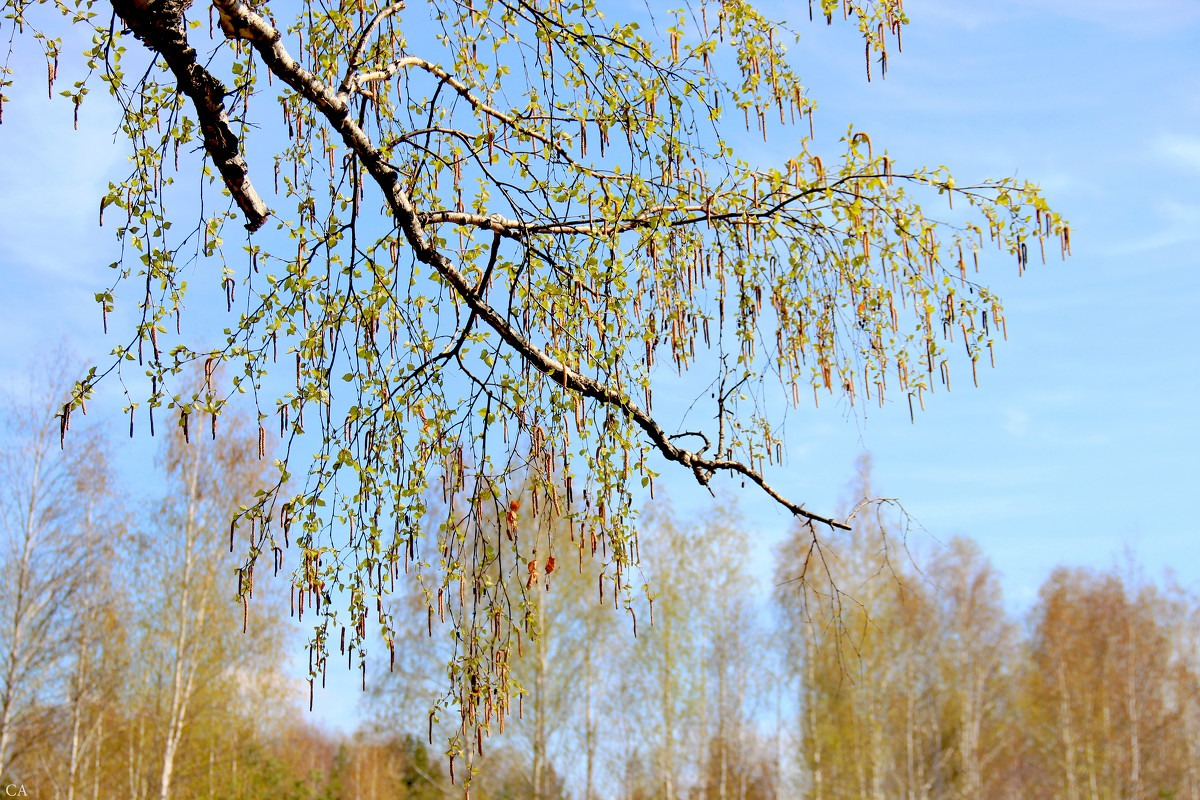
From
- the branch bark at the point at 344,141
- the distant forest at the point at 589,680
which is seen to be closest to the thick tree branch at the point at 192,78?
the branch bark at the point at 344,141

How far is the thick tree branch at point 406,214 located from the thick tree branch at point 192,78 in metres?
0.26

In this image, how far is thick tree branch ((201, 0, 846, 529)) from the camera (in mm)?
3027

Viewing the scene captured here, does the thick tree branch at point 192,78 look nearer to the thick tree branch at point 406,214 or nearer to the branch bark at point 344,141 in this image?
the branch bark at point 344,141

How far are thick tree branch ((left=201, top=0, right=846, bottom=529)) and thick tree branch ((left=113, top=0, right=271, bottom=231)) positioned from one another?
0.26 m

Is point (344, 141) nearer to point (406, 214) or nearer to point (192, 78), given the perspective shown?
point (406, 214)

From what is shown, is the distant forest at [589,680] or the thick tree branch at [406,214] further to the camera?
the distant forest at [589,680]

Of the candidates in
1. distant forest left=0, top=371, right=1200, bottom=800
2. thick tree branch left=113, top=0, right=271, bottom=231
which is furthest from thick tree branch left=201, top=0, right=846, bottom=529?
distant forest left=0, top=371, right=1200, bottom=800

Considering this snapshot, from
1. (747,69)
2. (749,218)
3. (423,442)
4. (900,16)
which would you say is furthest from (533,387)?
(900,16)

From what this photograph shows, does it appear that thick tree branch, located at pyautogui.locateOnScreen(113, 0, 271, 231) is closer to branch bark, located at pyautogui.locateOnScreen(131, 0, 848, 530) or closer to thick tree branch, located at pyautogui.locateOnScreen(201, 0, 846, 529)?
branch bark, located at pyautogui.locateOnScreen(131, 0, 848, 530)

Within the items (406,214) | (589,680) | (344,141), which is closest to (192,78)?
(344,141)

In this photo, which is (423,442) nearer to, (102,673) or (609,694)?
(609,694)

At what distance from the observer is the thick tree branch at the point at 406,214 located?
3027 mm

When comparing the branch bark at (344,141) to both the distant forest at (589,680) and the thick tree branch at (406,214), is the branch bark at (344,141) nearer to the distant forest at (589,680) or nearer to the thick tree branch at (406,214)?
the thick tree branch at (406,214)

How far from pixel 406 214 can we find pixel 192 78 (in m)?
0.81
